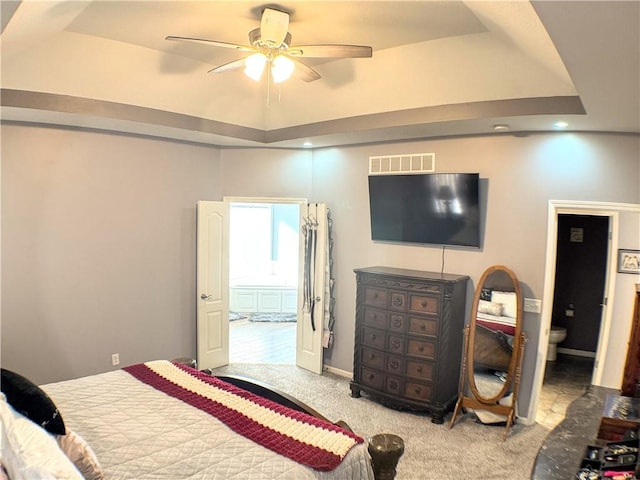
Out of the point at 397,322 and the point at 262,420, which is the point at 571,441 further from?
the point at 397,322

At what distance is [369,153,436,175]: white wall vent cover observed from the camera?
4391mm

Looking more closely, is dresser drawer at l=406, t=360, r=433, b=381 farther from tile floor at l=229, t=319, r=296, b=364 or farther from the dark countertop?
tile floor at l=229, t=319, r=296, b=364

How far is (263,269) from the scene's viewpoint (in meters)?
8.37

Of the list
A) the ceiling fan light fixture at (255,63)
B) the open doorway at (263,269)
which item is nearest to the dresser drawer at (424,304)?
the ceiling fan light fixture at (255,63)

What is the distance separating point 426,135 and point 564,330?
3549 mm

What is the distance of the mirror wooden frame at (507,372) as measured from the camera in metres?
3.82

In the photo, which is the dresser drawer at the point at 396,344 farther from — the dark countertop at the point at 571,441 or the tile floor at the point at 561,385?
the dark countertop at the point at 571,441

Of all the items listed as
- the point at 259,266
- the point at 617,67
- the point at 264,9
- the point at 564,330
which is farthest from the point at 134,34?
the point at 564,330

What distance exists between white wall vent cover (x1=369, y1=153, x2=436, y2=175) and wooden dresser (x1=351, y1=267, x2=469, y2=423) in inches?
41.0

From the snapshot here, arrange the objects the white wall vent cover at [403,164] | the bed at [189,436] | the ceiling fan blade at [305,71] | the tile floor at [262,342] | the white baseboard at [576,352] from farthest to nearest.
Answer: the white baseboard at [576,352]
the tile floor at [262,342]
the white wall vent cover at [403,164]
the ceiling fan blade at [305,71]
the bed at [189,436]

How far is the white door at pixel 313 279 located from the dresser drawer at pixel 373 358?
0.84 meters

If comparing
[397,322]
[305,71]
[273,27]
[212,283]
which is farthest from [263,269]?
[273,27]

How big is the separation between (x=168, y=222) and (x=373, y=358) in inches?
103

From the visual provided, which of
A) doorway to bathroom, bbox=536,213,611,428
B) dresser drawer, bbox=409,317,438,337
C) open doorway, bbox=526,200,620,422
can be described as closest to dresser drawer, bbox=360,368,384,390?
dresser drawer, bbox=409,317,438,337
